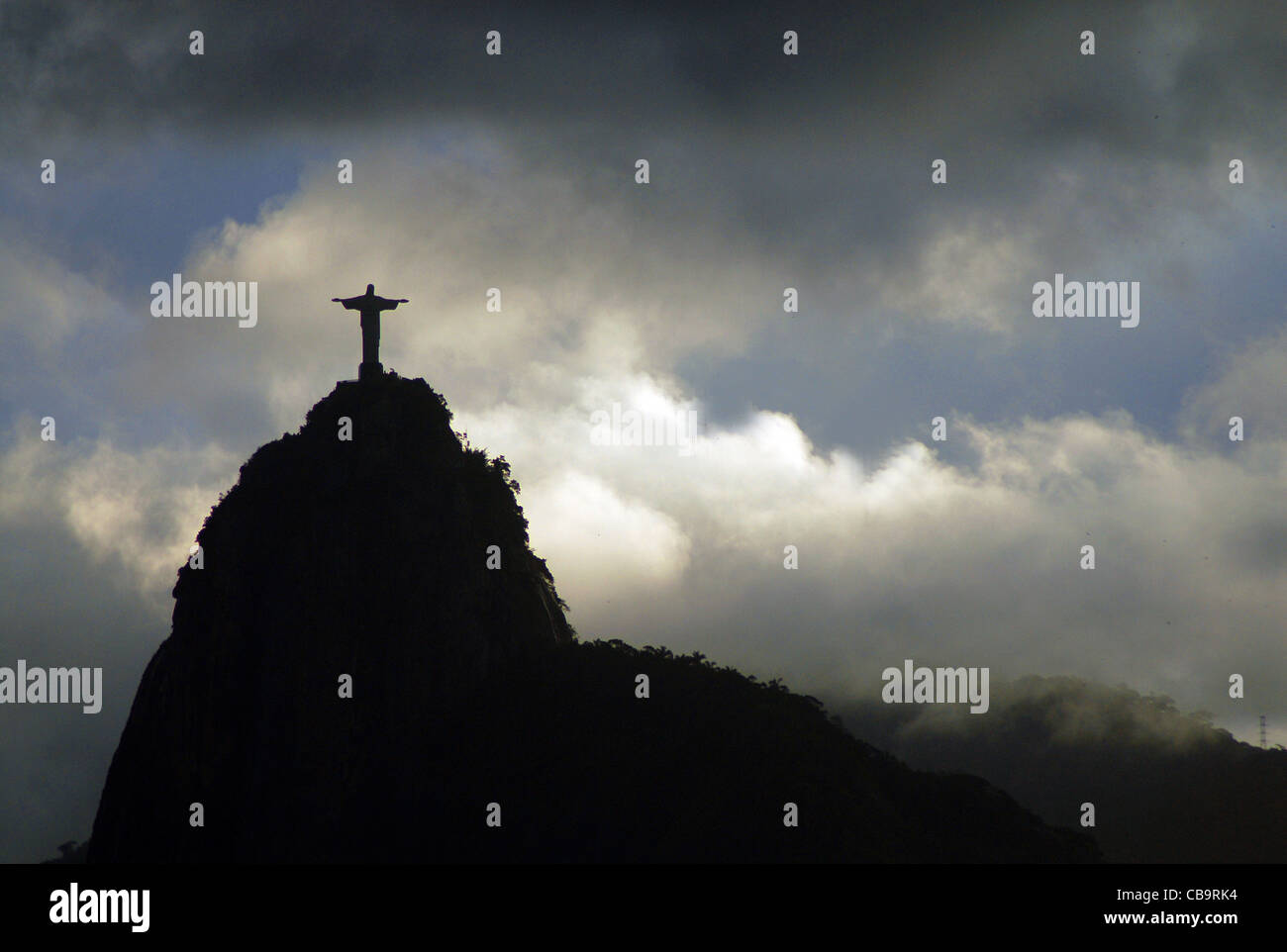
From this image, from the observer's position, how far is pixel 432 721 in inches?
2180

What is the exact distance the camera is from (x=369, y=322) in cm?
5991

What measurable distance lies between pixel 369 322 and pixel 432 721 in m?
19.5

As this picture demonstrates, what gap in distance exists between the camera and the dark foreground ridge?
4762 cm

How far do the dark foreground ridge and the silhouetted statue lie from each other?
0.93 metres

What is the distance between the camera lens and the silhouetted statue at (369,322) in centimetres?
5816

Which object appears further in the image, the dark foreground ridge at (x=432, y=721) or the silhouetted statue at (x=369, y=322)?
the silhouetted statue at (x=369, y=322)

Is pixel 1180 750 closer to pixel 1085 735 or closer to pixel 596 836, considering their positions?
pixel 1085 735

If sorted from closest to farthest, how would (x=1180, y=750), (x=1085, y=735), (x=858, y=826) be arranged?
1. (x=858, y=826)
2. (x=1180, y=750)
3. (x=1085, y=735)

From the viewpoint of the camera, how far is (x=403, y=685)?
185 ft

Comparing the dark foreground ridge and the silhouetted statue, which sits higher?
the silhouetted statue

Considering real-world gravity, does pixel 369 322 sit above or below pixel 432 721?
above

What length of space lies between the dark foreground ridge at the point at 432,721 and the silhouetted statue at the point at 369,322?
3.05 feet
